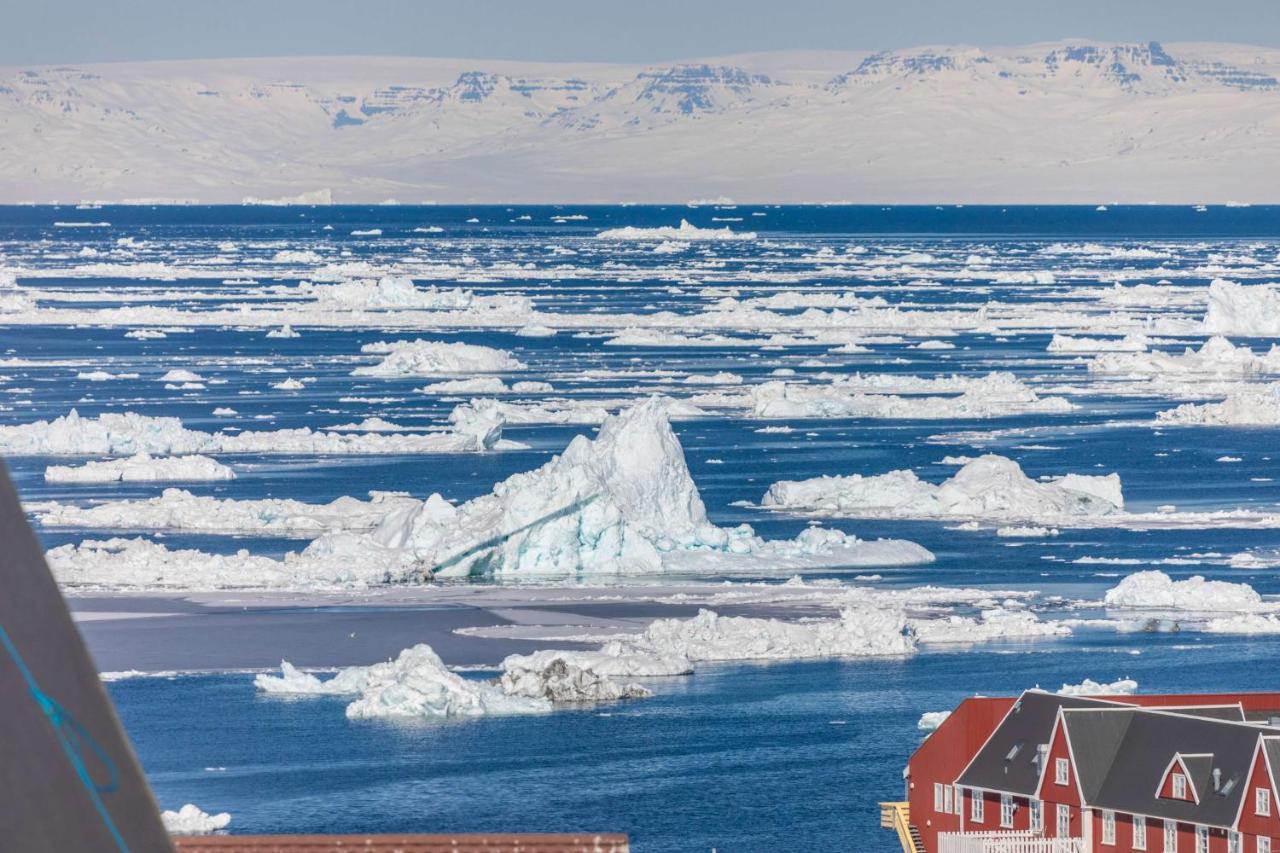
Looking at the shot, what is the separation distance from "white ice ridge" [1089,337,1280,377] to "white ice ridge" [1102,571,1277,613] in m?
48.0

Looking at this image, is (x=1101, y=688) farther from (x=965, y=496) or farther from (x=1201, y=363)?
(x=1201, y=363)

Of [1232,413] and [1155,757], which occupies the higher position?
[1155,757]

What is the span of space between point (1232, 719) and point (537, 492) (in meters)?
22.7

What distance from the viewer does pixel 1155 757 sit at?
22625mm

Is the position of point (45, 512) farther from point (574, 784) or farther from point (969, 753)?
point (969, 753)

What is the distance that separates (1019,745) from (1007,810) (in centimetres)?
77

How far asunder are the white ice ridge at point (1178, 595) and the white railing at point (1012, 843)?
19.6m

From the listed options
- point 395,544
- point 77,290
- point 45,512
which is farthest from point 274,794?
point 77,290

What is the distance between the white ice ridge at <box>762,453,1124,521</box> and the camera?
54.8 metres

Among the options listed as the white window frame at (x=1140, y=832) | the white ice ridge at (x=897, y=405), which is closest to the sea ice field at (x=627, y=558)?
the white ice ridge at (x=897, y=405)

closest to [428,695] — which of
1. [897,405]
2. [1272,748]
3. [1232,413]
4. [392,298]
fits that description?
[1272,748]

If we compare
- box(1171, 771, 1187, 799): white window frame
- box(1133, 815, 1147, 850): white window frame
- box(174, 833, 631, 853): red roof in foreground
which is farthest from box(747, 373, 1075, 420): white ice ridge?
box(174, 833, 631, 853): red roof in foreground

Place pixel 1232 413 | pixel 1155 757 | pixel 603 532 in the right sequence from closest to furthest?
Answer: pixel 1155 757 → pixel 603 532 → pixel 1232 413

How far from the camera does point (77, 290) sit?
13975cm
